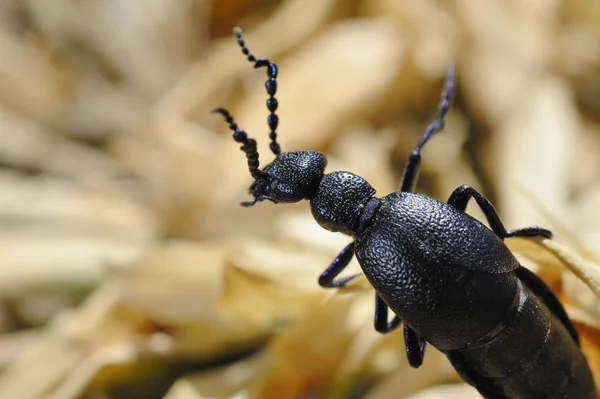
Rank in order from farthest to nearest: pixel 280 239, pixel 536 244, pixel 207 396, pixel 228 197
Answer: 1. pixel 228 197
2. pixel 280 239
3. pixel 207 396
4. pixel 536 244

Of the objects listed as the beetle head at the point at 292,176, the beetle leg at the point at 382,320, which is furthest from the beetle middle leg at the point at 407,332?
the beetle head at the point at 292,176

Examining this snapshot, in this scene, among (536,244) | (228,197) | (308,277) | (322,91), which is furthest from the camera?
(322,91)

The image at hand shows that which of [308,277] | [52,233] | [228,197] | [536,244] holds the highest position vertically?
[52,233]

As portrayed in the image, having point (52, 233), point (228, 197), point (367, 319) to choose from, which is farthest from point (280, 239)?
point (52, 233)

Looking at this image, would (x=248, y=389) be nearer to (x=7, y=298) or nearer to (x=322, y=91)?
(x=7, y=298)

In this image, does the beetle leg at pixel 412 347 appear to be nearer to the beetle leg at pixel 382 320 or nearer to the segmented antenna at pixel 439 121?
the beetle leg at pixel 382 320

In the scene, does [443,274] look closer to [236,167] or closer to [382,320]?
[382,320]

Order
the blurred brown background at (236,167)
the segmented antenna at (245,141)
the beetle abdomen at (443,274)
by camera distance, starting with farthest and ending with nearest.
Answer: the blurred brown background at (236,167)
the segmented antenna at (245,141)
the beetle abdomen at (443,274)
